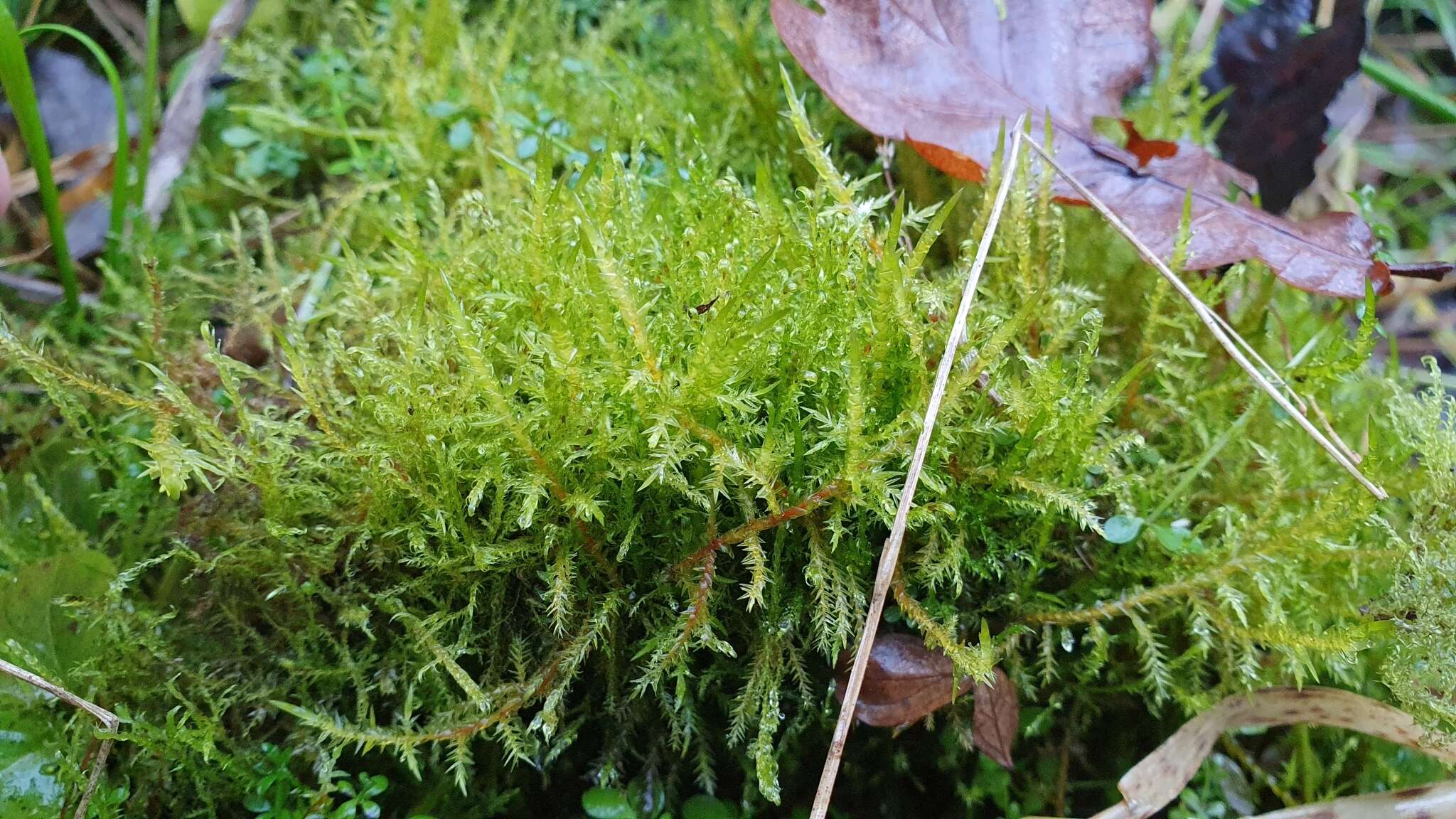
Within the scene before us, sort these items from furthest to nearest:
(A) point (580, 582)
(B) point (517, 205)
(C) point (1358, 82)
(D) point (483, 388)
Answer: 1. (C) point (1358, 82)
2. (B) point (517, 205)
3. (A) point (580, 582)
4. (D) point (483, 388)

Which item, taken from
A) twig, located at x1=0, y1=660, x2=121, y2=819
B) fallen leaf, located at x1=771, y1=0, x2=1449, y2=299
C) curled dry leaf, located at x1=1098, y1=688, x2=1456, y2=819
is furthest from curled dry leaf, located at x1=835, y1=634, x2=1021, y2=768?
twig, located at x1=0, y1=660, x2=121, y2=819

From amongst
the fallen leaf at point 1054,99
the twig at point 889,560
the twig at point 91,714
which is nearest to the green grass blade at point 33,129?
the twig at point 91,714

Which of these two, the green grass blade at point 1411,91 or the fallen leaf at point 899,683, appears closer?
the fallen leaf at point 899,683

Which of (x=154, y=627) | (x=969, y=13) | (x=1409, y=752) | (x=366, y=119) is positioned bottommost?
(x=1409, y=752)

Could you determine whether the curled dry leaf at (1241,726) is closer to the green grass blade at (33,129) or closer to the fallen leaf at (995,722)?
the fallen leaf at (995,722)

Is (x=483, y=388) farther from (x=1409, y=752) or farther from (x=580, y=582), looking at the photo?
(x=1409, y=752)

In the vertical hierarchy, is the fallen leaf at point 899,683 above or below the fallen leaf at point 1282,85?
below

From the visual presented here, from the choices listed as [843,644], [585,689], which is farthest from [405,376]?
[843,644]
